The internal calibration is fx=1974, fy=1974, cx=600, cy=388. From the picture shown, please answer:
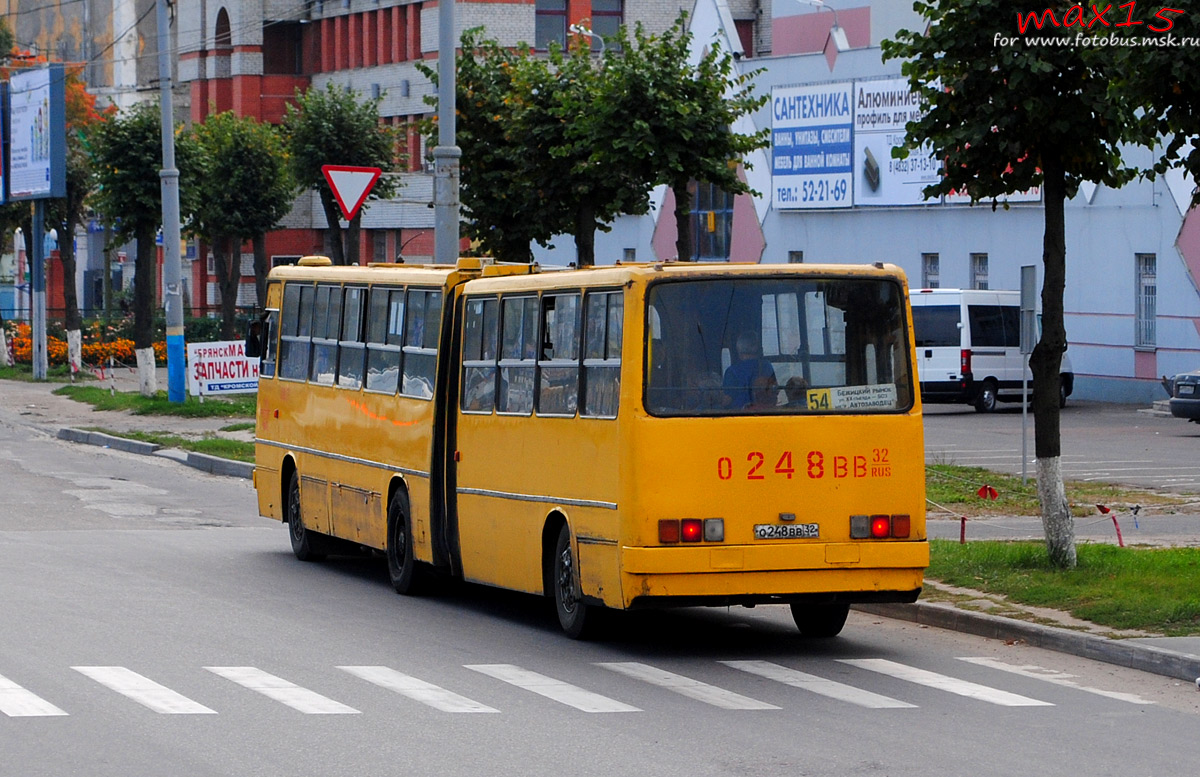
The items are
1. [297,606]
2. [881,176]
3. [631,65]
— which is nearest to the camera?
[297,606]

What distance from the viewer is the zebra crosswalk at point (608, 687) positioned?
33.6 feet

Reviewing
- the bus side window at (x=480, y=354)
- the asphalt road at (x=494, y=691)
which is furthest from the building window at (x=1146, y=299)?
the bus side window at (x=480, y=354)

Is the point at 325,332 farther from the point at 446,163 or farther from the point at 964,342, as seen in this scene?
the point at 964,342

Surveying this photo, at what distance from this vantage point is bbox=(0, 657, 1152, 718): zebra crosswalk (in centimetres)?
1024

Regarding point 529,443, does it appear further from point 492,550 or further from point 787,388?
point 787,388

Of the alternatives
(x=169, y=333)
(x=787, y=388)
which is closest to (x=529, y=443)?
(x=787, y=388)

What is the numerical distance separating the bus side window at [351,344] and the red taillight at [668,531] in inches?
216

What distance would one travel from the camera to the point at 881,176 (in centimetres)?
4725

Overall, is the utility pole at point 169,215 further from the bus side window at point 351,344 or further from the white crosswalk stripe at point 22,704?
the white crosswalk stripe at point 22,704

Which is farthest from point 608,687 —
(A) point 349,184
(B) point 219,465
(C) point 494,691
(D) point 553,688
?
(B) point 219,465

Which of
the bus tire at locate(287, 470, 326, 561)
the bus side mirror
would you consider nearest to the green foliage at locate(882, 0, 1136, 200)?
the bus tire at locate(287, 470, 326, 561)

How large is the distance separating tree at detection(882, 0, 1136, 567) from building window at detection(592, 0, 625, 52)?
54593 millimetres

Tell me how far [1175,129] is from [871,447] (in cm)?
277

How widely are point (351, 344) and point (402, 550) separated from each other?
238 cm
